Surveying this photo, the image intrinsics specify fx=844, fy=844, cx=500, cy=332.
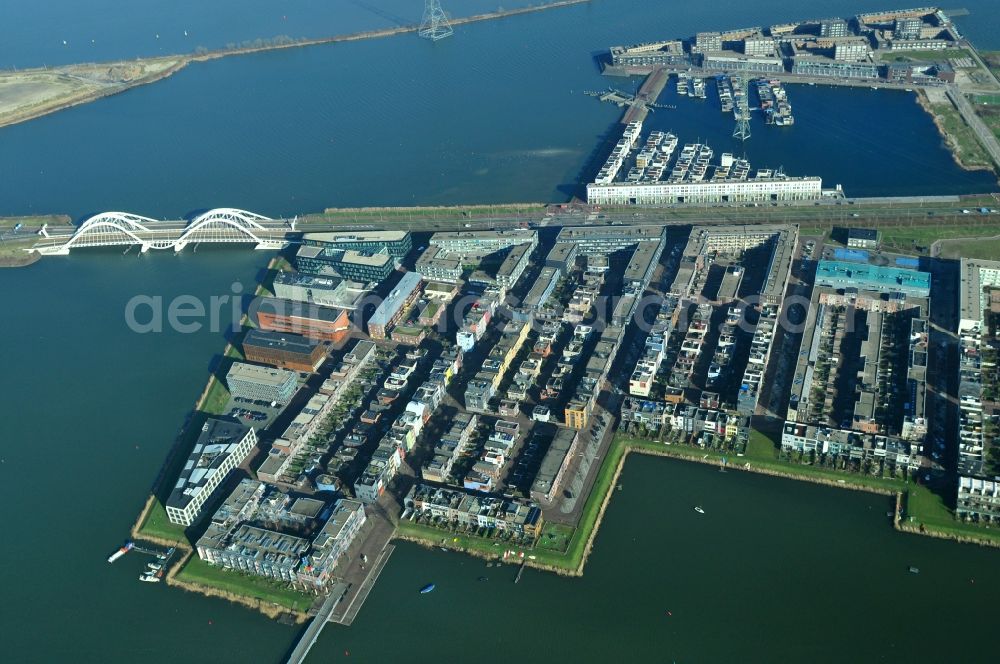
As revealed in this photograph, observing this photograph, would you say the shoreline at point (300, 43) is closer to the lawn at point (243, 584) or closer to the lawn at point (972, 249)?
the lawn at point (972, 249)

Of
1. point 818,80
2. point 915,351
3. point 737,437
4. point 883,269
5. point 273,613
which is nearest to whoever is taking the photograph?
point 273,613

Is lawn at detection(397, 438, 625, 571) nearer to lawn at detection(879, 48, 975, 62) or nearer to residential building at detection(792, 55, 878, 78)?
residential building at detection(792, 55, 878, 78)

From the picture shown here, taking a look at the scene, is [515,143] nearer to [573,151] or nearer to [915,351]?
[573,151]

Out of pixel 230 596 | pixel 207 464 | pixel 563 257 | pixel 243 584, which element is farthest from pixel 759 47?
pixel 230 596

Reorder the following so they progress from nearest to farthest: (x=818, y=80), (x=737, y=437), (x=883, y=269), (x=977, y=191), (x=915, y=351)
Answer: (x=737, y=437)
(x=915, y=351)
(x=883, y=269)
(x=977, y=191)
(x=818, y=80)

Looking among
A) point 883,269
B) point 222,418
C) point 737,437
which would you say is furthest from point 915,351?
point 222,418

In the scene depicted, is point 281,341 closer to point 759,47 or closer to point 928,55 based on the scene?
point 759,47
